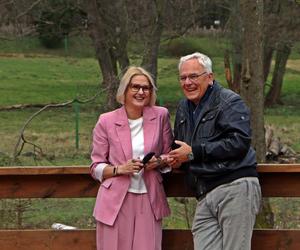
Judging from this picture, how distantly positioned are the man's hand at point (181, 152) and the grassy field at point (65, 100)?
7.93 ft

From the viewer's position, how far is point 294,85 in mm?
38781

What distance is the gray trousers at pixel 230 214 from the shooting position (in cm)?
401

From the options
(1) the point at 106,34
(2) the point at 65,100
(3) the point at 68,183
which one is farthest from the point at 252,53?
(2) the point at 65,100

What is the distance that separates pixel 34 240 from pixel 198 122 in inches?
54.5

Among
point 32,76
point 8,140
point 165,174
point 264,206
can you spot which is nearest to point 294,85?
point 32,76

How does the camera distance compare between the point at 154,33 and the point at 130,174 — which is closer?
the point at 130,174

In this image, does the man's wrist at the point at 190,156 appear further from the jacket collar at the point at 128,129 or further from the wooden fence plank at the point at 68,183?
the wooden fence plank at the point at 68,183

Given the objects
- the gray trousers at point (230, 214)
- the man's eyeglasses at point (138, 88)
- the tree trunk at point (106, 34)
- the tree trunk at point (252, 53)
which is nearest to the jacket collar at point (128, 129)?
the man's eyeglasses at point (138, 88)

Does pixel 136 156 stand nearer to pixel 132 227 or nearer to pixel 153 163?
pixel 153 163

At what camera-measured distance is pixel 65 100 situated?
29953mm

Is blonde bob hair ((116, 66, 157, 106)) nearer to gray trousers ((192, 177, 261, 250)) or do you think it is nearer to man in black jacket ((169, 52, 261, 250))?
man in black jacket ((169, 52, 261, 250))

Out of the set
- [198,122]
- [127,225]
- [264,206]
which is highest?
[198,122]

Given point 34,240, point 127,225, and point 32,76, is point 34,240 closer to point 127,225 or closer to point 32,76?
point 127,225

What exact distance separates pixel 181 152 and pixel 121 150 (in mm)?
389
